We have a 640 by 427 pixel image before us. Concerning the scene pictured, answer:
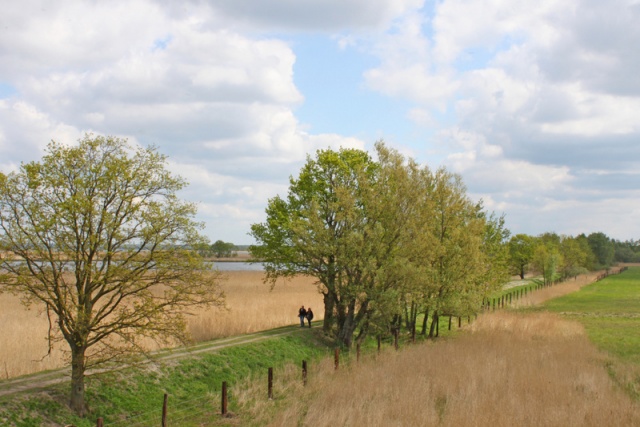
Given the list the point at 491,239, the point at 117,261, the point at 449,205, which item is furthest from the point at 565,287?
the point at 117,261

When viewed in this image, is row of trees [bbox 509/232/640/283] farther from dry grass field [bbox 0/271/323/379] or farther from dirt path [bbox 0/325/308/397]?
dirt path [bbox 0/325/308/397]

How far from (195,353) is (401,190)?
13.5 meters

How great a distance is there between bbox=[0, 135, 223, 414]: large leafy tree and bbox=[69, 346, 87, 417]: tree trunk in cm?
A: 3

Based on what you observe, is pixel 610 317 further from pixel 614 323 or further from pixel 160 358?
pixel 160 358

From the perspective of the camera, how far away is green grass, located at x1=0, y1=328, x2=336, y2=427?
15570 millimetres

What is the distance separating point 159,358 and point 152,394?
9.13 ft

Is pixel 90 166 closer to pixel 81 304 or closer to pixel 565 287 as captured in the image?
pixel 81 304

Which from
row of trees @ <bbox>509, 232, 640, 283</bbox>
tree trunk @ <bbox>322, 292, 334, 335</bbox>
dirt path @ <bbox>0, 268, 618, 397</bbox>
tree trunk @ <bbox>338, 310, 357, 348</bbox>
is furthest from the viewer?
row of trees @ <bbox>509, 232, 640, 283</bbox>

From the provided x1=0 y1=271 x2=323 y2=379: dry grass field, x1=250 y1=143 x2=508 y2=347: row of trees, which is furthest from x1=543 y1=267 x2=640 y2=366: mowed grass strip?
x1=0 y1=271 x2=323 y2=379: dry grass field

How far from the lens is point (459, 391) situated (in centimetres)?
1914

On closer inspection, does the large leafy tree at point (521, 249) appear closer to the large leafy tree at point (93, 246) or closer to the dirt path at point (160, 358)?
the dirt path at point (160, 358)

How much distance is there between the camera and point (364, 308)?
2925cm

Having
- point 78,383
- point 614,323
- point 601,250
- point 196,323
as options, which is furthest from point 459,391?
point 601,250

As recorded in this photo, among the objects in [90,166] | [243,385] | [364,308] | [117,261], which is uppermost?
[90,166]
